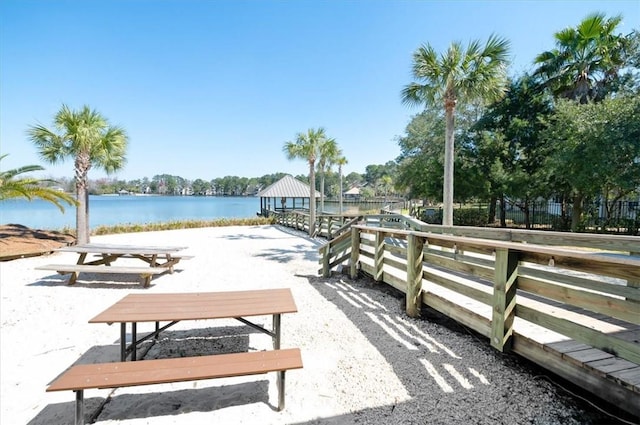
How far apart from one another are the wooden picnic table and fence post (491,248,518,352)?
181 centimetres

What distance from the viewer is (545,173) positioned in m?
13.9

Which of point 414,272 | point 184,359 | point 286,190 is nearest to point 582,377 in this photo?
point 414,272

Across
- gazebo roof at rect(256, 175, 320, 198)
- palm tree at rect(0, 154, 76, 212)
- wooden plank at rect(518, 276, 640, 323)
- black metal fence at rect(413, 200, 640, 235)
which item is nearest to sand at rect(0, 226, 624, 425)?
wooden plank at rect(518, 276, 640, 323)

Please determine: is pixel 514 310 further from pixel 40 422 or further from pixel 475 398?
pixel 40 422

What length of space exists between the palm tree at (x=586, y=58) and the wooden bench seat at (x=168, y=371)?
17.3m

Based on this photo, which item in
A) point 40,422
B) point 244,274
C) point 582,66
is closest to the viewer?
point 40,422

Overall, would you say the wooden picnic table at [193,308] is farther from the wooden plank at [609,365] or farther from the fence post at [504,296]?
the wooden plank at [609,365]

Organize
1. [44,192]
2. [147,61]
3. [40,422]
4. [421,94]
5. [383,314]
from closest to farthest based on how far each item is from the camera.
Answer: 1. [40,422]
2. [383,314]
3. [421,94]
4. [44,192]
5. [147,61]

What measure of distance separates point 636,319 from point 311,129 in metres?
14.9

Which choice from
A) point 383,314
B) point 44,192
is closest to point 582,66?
point 383,314

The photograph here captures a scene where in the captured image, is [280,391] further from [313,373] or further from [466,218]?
[466,218]

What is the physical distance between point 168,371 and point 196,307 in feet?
2.77

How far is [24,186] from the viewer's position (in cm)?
925

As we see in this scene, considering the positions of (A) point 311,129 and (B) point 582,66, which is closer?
(B) point 582,66
